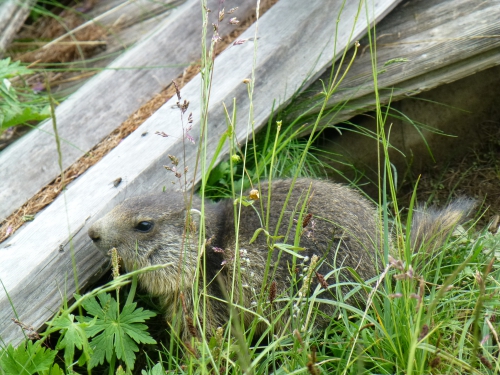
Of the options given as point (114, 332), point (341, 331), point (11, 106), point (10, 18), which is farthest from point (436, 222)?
point (10, 18)

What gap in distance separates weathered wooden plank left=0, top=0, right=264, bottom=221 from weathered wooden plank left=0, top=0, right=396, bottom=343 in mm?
411

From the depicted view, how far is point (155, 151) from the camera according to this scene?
12.4 feet

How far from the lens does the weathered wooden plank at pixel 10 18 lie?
16.7ft

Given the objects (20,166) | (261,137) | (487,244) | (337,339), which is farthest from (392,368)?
(20,166)

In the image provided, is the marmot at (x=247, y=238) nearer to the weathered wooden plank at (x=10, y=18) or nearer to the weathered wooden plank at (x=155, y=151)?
the weathered wooden plank at (x=155, y=151)

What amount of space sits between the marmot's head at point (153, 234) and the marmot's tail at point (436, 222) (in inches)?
48.0

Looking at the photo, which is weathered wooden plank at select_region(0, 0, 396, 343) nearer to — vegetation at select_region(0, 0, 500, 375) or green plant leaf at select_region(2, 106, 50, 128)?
vegetation at select_region(0, 0, 500, 375)

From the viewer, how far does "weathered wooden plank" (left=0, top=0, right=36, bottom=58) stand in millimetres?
5098

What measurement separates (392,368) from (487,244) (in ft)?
3.57

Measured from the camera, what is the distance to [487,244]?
3361mm

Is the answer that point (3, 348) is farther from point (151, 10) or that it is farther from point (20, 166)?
point (151, 10)

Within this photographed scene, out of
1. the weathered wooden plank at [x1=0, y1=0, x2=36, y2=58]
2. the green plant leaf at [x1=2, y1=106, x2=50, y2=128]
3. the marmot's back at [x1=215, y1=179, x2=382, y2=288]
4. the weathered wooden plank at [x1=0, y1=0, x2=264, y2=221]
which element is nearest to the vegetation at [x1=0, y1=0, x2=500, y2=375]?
the marmot's back at [x1=215, y1=179, x2=382, y2=288]

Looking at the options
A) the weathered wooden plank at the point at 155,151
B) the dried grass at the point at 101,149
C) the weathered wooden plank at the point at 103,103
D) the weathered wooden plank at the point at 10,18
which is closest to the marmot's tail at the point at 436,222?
the weathered wooden plank at the point at 155,151

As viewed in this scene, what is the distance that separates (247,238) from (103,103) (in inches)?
66.8
